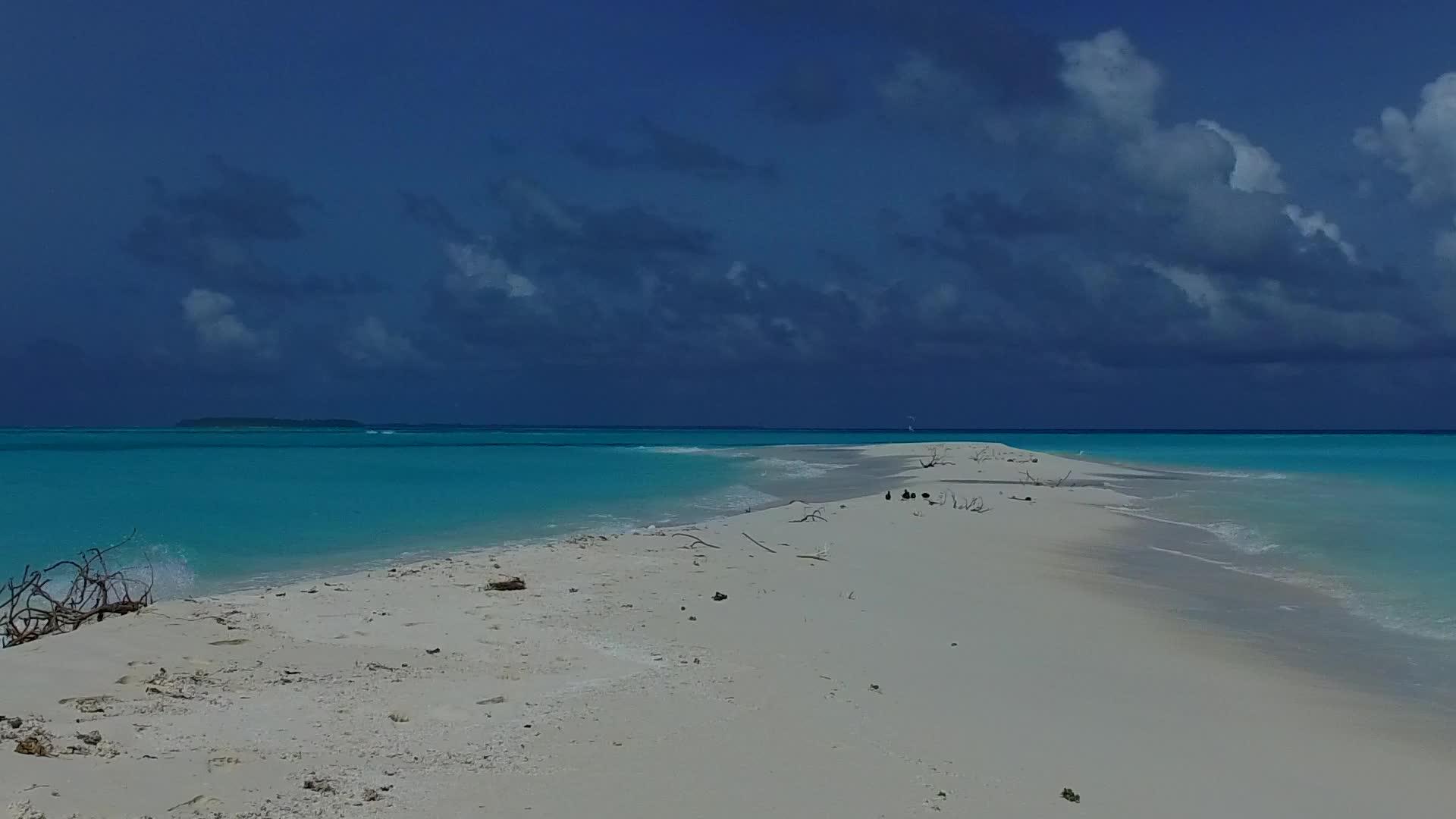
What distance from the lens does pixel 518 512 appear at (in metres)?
22.2

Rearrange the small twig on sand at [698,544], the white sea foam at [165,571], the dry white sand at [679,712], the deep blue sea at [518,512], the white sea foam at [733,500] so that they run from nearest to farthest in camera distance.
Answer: the dry white sand at [679,712] → the white sea foam at [165,571] → the deep blue sea at [518,512] → the small twig on sand at [698,544] → the white sea foam at [733,500]

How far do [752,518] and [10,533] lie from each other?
13.5 metres

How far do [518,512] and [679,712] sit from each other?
16655 millimetres

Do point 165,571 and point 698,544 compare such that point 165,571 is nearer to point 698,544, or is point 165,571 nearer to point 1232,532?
point 698,544

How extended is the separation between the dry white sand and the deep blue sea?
14.0 feet

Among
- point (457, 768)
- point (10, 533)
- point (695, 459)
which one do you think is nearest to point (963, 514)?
point (457, 768)

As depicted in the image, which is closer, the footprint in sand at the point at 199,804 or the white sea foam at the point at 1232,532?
the footprint in sand at the point at 199,804

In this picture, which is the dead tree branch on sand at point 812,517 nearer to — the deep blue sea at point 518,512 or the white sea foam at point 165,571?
the deep blue sea at point 518,512

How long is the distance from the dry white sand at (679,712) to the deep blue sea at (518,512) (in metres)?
4.27

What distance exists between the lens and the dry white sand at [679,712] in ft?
15.6

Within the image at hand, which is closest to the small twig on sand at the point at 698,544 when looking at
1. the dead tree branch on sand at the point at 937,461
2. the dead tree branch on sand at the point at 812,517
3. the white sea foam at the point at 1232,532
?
the dead tree branch on sand at the point at 812,517

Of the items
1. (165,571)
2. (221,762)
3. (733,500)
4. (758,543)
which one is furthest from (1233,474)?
(221,762)

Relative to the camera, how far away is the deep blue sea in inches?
550

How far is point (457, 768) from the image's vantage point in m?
4.97
